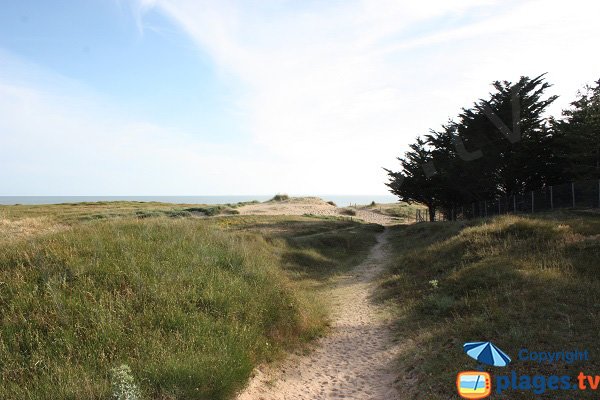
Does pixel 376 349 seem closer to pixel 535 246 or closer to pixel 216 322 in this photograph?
pixel 216 322

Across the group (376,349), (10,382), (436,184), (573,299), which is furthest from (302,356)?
(436,184)

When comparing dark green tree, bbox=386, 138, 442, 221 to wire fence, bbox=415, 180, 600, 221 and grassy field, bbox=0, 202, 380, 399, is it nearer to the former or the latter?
wire fence, bbox=415, 180, 600, 221

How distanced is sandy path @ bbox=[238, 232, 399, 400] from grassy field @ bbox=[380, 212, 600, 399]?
45cm

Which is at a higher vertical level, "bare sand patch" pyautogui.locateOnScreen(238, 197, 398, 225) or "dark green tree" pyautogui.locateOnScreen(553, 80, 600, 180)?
"dark green tree" pyautogui.locateOnScreen(553, 80, 600, 180)

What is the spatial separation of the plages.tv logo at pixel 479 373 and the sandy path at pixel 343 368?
109cm

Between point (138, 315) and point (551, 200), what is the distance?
24.3 meters

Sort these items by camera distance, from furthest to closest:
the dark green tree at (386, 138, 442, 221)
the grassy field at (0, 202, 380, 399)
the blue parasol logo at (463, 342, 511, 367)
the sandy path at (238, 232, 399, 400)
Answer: the dark green tree at (386, 138, 442, 221)
the sandy path at (238, 232, 399, 400)
the blue parasol logo at (463, 342, 511, 367)
the grassy field at (0, 202, 380, 399)

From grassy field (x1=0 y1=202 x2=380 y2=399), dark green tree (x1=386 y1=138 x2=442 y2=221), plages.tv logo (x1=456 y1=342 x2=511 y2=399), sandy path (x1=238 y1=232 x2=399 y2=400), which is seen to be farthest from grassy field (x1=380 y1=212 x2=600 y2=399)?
dark green tree (x1=386 y1=138 x2=442 y2=221)

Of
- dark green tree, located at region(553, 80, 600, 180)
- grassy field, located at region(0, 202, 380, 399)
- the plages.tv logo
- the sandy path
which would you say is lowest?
the sandy path

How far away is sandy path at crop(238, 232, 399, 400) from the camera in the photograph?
6.29 m

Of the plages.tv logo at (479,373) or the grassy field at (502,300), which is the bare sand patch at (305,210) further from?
the plages.tv logo at (479,373)

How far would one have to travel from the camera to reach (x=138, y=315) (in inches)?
265

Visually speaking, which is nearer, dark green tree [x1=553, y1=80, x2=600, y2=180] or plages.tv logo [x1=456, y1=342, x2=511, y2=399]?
plages.tv logo [x1=456, y1=342, x2=511, y2=399]

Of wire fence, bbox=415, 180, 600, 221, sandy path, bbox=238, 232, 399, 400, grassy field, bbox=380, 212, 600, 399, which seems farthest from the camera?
wire fence, bbox=415, 180, 600, 221
